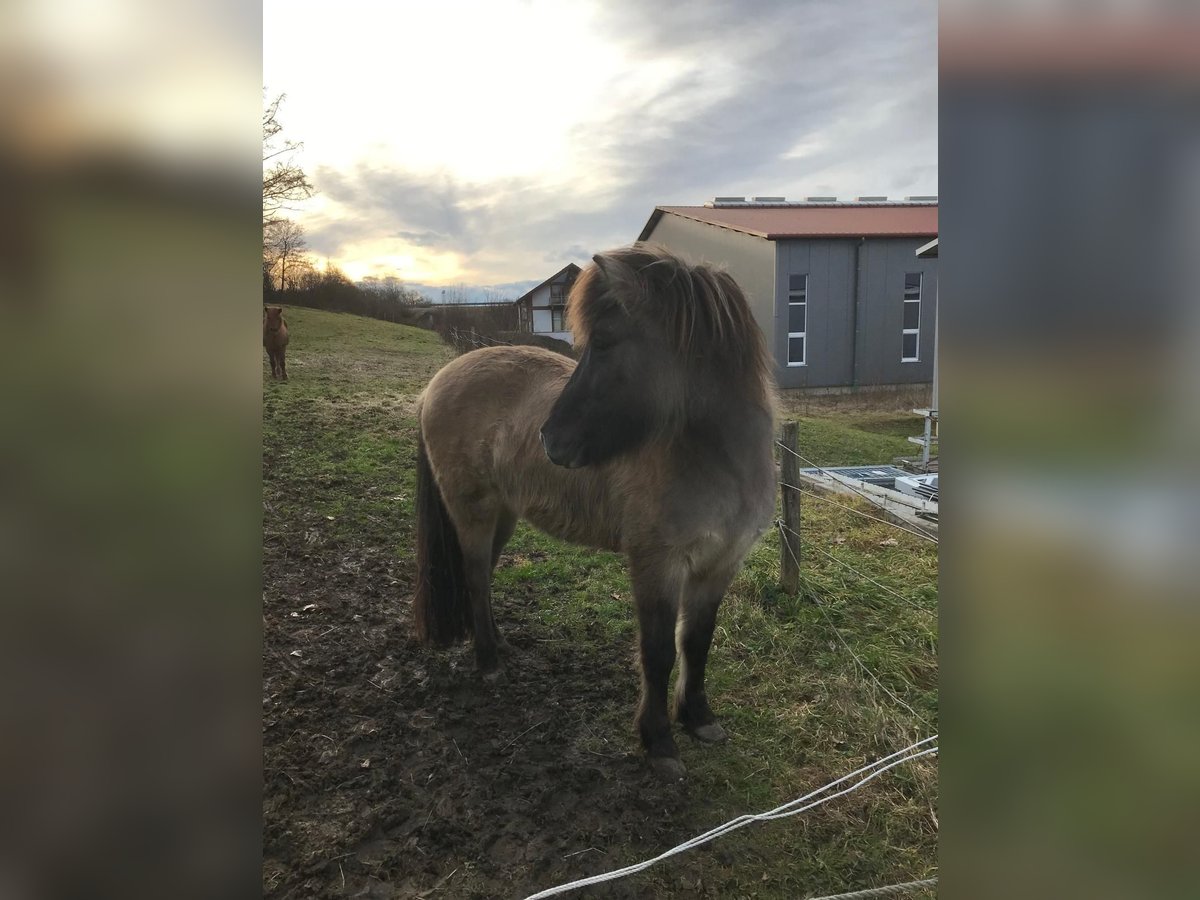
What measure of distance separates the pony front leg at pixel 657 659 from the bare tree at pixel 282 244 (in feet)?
7.05

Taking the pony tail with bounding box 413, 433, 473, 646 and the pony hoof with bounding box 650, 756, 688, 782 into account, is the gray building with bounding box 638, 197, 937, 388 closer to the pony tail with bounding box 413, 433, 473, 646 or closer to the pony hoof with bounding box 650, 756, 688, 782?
the pony tail with bounding box 413, 433, 473, 646

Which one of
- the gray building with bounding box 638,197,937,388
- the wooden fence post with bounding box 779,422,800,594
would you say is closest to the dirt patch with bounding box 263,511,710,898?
the wooden fence post with bounding box 779,422,800,594

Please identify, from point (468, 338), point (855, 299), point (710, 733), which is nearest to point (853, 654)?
point (710, 733)

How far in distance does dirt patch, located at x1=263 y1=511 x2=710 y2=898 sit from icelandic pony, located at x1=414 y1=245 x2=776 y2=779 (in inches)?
13.5

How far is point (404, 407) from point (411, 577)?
4.15 meters

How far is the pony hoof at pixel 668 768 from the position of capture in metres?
2.41

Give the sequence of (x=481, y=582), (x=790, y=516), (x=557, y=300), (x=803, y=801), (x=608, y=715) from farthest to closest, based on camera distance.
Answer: (x=557, y=300), (x=790, y=516), (x=481, y=582), (x=608, y=715), (x=803, y=801)

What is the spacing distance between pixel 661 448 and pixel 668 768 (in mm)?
1235

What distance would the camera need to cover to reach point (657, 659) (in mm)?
2445

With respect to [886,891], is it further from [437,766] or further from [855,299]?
[855,299]
